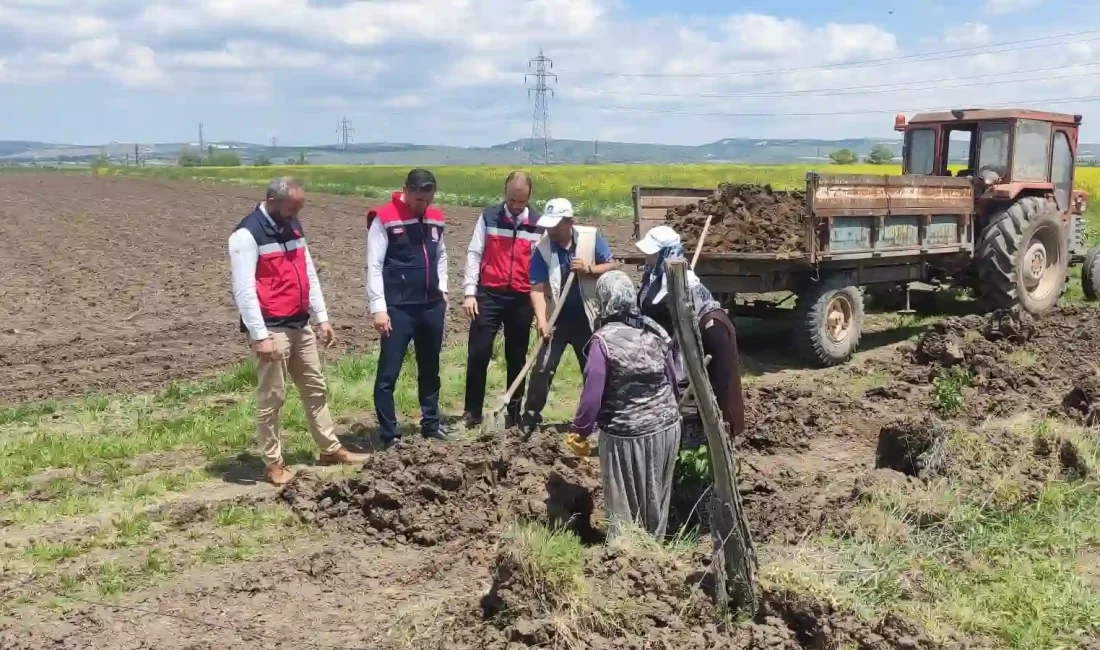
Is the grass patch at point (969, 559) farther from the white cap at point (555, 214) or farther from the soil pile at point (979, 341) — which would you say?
the soil pile at point (979, 341)

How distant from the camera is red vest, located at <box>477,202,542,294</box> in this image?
271 inches

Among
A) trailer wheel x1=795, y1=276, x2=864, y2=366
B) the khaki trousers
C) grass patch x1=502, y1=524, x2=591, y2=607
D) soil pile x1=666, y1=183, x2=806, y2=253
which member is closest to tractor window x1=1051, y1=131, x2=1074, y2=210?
trailer wheel x1=795, y1=276, x2=864, y2=366

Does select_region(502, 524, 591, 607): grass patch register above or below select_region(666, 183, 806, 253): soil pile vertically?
below

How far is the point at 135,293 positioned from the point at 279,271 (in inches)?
351

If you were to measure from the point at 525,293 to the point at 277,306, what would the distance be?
1.69 meters

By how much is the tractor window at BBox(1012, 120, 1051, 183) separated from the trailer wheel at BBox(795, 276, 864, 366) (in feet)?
10.0

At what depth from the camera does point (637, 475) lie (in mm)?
4566

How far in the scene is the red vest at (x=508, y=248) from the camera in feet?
22.6

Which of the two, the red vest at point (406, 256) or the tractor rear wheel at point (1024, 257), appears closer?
the red vest at point (406, 256)

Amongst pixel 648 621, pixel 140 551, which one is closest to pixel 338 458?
pixel 140 551

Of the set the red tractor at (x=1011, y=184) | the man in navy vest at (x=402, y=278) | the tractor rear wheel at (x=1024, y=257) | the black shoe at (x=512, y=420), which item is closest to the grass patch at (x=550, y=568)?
the man in navy vest at (x=402, y=278)

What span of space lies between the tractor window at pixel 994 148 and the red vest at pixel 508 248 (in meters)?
6.49

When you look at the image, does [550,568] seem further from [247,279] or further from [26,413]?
[26,413]

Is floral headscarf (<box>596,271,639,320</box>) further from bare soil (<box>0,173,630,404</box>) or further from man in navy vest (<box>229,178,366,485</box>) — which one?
bare soil (<box>0,173,630,404</box>)
